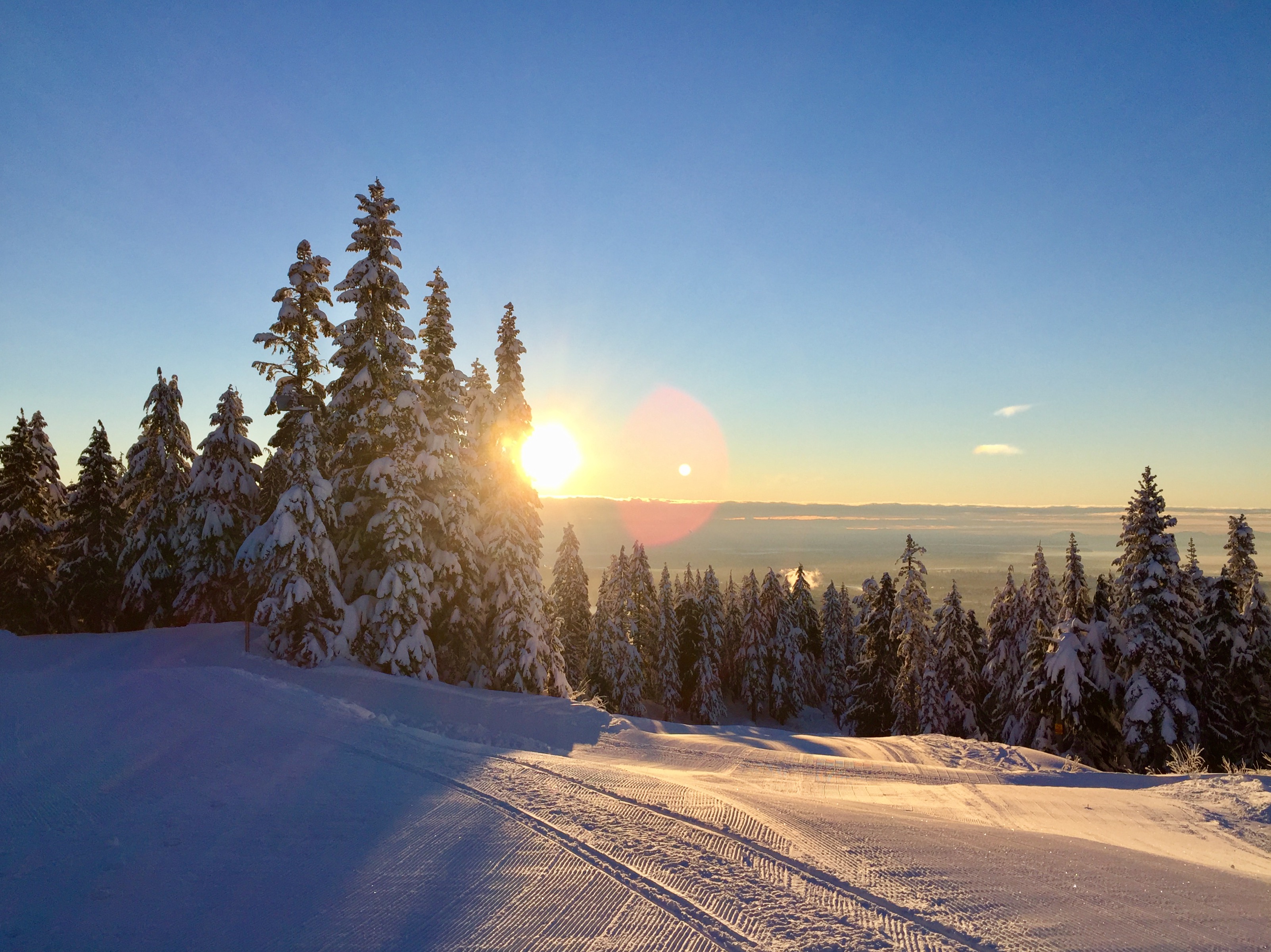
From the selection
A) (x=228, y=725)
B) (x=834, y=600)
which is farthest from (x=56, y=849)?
(x=834, y=600)

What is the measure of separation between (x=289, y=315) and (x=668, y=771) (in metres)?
19.4

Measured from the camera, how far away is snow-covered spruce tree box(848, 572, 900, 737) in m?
37.4

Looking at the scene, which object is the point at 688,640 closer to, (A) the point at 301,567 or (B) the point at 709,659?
(B) the point at 709,659

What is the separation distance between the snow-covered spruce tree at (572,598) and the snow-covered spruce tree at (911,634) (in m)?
22.5

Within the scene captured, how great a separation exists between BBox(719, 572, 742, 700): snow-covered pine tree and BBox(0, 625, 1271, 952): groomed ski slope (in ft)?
146

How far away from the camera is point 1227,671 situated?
24297 mm

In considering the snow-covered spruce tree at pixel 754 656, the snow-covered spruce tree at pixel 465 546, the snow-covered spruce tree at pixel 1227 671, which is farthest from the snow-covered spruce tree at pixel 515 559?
the snow-covered spruce tree at pixel 754 656

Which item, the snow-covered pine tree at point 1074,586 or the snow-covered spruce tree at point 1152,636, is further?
the snow-covered pine tree at point 1074,586

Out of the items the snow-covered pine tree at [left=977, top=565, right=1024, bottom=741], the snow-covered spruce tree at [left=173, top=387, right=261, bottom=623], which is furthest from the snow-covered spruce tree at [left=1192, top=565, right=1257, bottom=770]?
the snow-covered spruce tree at [left=173, top=387, right=261, bottom=623]

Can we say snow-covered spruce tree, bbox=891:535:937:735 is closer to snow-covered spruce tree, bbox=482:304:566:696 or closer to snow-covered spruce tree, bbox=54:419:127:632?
snow-covered spruce tree, bbox=482:304:566:696

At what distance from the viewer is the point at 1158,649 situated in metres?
20.8

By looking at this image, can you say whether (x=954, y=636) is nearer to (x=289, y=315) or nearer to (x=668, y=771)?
(x=668, y=771)

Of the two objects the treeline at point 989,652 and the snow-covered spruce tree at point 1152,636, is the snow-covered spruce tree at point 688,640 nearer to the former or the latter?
the treeline at point 989,652

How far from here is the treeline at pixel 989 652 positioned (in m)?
21.3
